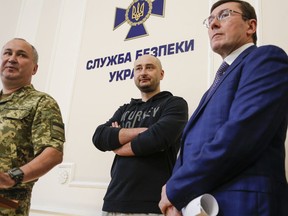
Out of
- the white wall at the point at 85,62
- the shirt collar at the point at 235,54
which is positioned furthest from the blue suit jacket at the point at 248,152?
the white wall at the point at 85,62

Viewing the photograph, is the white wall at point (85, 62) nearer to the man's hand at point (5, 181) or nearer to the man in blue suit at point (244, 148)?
the man in blue suit at point (244, 148)

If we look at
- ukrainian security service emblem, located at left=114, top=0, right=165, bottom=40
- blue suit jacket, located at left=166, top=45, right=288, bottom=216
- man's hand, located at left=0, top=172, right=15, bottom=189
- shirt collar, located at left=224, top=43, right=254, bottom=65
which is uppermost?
ukrainian security service emblem, located at left=114, top=0, right=165, bottom=40

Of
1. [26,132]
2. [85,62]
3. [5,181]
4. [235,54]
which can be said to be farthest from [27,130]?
[85,62]

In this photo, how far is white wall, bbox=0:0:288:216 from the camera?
104 inches

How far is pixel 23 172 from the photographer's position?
134 centimetres

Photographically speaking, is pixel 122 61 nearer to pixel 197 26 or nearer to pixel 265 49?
pixel 197 26

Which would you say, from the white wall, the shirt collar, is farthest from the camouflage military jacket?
the white wall

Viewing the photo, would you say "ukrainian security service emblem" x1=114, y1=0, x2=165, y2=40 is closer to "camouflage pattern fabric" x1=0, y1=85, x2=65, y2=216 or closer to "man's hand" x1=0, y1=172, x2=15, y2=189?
"camouflage pattern fabric" x1=0, y1=85, x2=65, y2=216

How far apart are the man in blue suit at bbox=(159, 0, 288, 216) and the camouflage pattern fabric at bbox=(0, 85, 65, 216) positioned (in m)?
0.67

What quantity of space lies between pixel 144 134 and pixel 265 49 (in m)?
0.84

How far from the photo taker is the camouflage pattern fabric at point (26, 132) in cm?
148

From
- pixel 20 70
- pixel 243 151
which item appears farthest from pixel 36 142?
pixel 243 151

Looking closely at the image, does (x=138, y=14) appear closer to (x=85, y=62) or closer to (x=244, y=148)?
(x=85, y=62)

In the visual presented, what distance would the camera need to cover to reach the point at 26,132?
5.15ft
